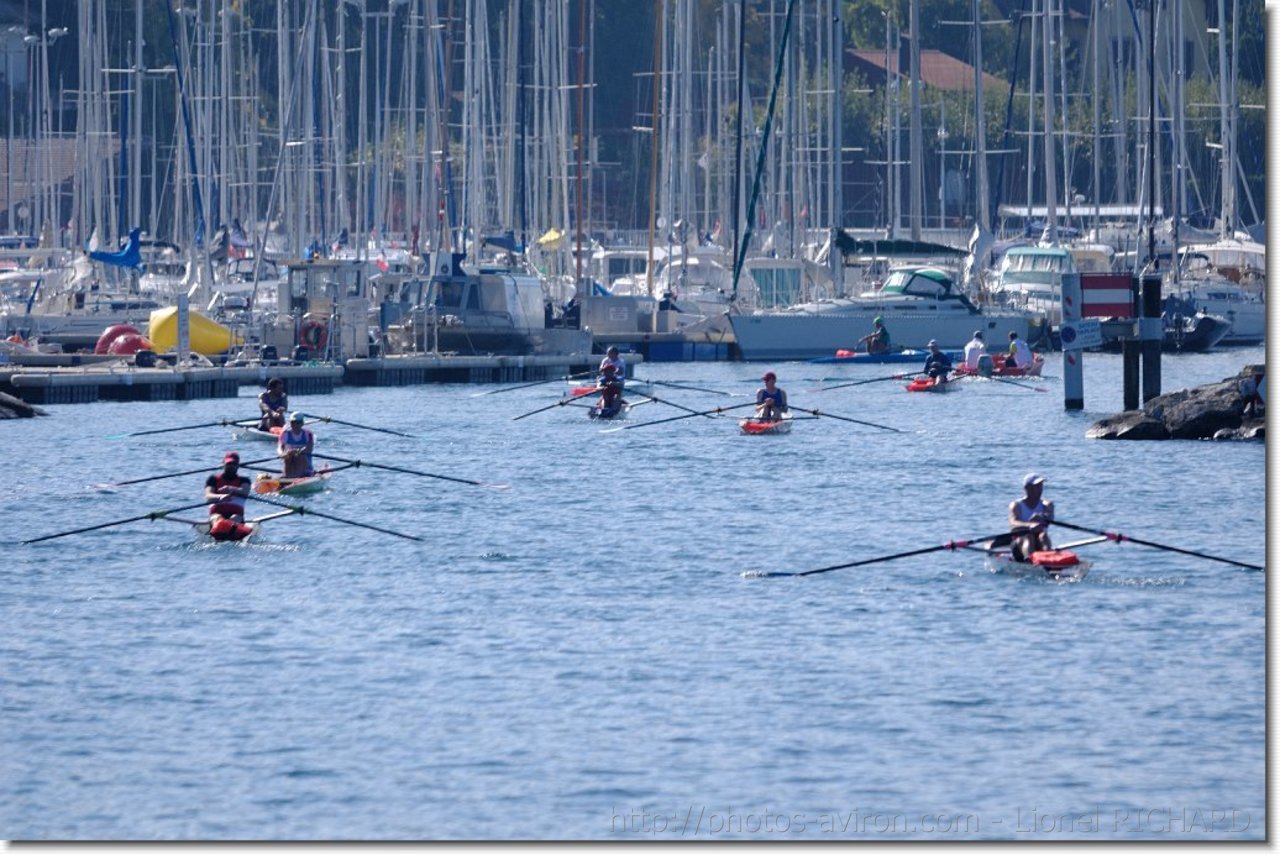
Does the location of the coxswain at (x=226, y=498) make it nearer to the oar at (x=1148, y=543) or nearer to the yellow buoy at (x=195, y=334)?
the oar at (x=1148, y=543)

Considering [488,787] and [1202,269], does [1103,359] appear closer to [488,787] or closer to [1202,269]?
[1202,269]

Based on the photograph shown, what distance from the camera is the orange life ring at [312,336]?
61.4 metres

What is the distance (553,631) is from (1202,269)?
56.7 meters

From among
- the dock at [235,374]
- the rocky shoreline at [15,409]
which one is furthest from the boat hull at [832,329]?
the rocky shoreline at [15,409]

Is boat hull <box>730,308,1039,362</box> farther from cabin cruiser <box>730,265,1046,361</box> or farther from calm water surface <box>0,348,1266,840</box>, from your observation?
calm water surface <box>0,348,1266,840</box>

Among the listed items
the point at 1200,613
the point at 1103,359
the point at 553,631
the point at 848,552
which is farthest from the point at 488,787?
the point at 1103,359

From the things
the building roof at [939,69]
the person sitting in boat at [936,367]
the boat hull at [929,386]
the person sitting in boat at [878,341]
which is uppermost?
the building roof at [939,69]

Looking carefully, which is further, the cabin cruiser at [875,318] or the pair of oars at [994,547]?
the cabin cruiser at [875,318]

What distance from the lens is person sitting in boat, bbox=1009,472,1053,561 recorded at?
28453 millimetres

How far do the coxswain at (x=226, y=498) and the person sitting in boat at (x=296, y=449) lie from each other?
4175 millimetres

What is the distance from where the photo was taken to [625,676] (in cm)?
2380

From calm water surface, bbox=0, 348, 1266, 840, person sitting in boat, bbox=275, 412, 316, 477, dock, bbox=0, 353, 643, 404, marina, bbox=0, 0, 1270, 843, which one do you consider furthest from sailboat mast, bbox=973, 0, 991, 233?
person sitting in boat, bbox=275, 412, 316, 477

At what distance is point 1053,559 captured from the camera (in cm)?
2844

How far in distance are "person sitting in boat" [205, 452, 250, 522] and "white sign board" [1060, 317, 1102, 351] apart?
72.9 feet
